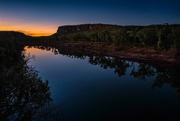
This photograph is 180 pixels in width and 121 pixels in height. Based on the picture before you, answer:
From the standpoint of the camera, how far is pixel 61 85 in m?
34.2

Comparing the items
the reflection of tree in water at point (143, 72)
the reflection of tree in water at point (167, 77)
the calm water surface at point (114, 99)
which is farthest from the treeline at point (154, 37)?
the calm water surface at point (114, 99)

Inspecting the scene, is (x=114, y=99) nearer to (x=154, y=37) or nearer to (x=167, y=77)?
(x=167, y=77)

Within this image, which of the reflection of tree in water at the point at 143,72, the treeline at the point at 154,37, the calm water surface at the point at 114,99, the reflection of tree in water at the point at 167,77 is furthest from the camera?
the treeline at the point at 154,37

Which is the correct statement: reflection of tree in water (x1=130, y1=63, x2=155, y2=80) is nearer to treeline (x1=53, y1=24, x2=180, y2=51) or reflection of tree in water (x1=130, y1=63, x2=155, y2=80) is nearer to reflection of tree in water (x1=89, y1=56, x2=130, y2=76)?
reflection of tree in water (x1=89, y1=56, x2=130, y2=76)

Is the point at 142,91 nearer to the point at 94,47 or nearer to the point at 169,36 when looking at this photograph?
the point at 169,36

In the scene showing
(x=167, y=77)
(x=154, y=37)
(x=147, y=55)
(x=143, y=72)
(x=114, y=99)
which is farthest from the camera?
(x=154, y=37)

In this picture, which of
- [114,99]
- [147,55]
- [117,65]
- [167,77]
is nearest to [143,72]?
[167,77]

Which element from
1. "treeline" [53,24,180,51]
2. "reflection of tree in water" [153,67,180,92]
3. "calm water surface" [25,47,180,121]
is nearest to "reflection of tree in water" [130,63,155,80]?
"reflection of tree in water" [153,67,180,92]

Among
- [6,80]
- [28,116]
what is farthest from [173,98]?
[6,80]

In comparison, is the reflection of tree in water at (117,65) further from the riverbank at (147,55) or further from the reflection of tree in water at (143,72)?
the riverbank at (147,55)

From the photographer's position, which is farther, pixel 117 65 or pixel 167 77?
pixel 117 65

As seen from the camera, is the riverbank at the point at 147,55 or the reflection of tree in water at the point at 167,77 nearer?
the reflection of tree in water at the point at 167,77

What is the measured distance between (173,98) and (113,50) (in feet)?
194

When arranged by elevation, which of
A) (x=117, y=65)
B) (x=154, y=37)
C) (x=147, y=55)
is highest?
(x=154, y=37)
